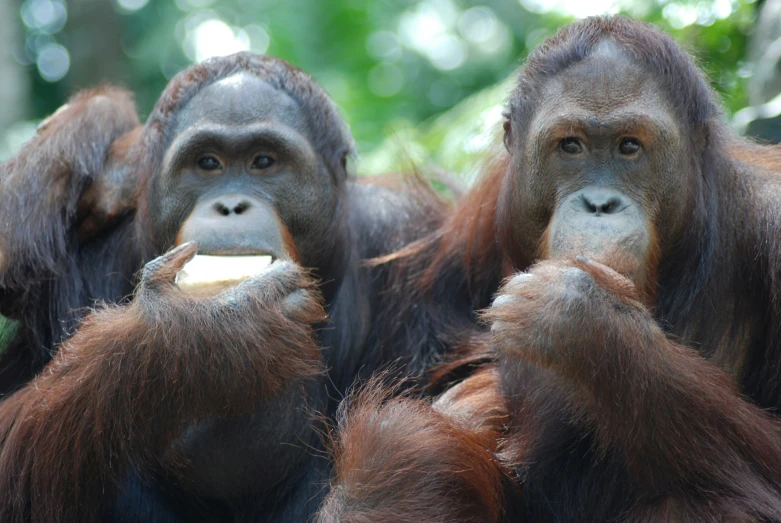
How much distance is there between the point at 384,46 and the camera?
10.5 m

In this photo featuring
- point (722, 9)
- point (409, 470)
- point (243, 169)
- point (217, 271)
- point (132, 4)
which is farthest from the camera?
point (132, 4)

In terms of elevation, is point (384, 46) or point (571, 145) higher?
point (384, 46)

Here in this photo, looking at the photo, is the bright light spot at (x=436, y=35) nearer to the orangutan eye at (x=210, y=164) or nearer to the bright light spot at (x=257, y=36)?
the bright light spot at (x=257, y=36)

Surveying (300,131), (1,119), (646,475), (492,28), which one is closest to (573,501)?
(646,475)

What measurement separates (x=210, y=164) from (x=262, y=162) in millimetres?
181

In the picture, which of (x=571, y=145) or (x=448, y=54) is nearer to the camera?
(x=571, y=145)

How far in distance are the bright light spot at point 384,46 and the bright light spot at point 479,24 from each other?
94cm

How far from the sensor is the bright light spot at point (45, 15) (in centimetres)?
1170

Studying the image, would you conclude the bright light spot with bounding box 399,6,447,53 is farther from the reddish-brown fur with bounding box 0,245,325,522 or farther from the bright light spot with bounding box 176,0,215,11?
the reddish-brown fur with bounding box 0,245,325,522

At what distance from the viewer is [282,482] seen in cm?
365

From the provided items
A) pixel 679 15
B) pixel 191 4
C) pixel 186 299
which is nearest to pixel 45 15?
pixel 191 4

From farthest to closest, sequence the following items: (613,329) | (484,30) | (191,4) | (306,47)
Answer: (484,30)
(191,4)
(306,47)
(613,329)

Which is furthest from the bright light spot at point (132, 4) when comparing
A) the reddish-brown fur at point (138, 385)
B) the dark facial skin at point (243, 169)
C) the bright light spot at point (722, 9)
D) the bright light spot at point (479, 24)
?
the reddish-brown fur at point (138, 385)

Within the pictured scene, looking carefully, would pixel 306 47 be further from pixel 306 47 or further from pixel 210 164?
pixel 210 164
